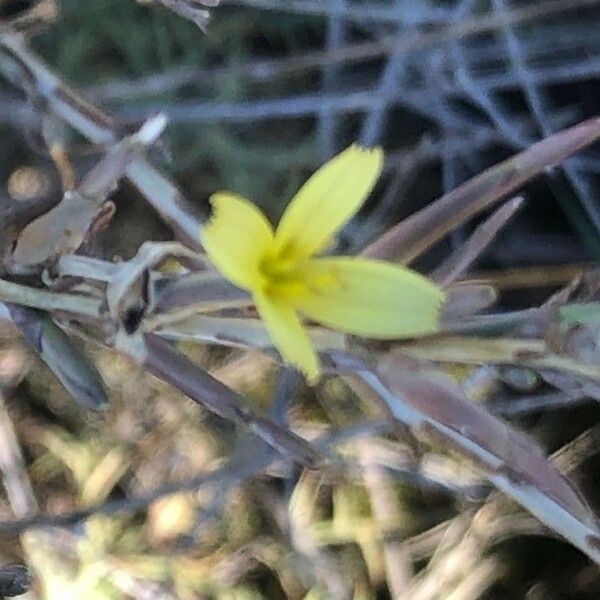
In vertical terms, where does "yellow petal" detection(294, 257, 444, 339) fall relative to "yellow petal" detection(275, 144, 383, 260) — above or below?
below

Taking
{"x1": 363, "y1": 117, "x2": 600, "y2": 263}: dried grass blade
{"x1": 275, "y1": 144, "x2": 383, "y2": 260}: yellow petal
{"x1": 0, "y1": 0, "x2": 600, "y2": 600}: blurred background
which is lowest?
{"x1": 363, "y1": 117, "x2": 600, "y2": 263}: dried grass blade

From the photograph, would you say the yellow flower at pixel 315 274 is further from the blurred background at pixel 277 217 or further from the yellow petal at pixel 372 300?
the blurred background at pixel 277 217

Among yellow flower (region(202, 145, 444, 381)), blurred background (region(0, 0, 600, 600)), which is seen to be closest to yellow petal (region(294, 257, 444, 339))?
yellow flower (region(202, 145, 444, 381))

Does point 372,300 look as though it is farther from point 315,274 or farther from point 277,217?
point 277,217

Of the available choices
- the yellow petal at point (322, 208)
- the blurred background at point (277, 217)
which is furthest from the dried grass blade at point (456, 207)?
the blurred background at point (277, 217)

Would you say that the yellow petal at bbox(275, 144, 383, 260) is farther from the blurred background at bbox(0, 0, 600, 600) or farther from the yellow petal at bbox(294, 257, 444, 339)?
the blurred background at bbox(0, 0, 600, 600)

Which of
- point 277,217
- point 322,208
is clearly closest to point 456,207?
point 322,208

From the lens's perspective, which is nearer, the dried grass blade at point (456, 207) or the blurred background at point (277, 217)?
the dried grass blade at point (456, 207)
